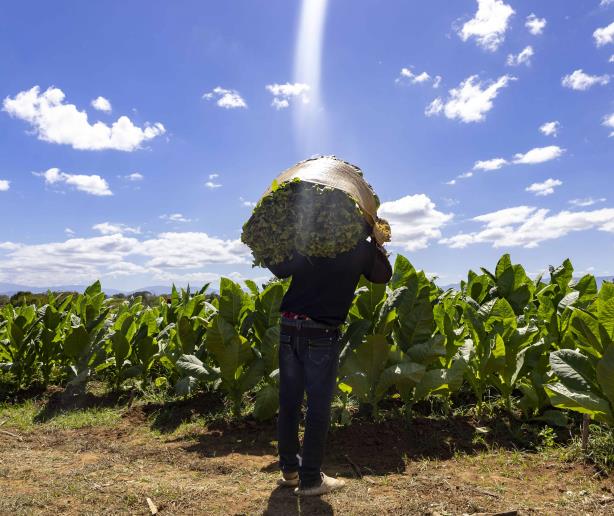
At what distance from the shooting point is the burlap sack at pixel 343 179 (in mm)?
2934

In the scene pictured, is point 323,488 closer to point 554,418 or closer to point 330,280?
point 330,280

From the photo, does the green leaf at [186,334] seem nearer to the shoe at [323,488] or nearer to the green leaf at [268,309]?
the green leaf at [268,309]

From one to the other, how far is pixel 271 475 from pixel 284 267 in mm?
1392

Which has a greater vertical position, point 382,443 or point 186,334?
point 186,334

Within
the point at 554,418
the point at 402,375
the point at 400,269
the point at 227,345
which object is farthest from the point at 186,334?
the point at 554,418

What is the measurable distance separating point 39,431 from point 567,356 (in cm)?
458

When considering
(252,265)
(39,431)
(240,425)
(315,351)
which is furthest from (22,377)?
(315,351)

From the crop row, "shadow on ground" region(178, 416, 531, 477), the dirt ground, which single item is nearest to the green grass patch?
the dirt ground

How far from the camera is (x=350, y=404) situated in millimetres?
4547

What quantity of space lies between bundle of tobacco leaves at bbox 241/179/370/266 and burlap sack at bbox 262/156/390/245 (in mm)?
43

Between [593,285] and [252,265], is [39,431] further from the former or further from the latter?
[593,285]

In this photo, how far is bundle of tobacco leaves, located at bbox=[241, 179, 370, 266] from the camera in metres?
2.85

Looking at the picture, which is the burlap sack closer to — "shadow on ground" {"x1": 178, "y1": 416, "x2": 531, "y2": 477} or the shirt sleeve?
the shirt sleeve

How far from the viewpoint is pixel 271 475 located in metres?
3.36
